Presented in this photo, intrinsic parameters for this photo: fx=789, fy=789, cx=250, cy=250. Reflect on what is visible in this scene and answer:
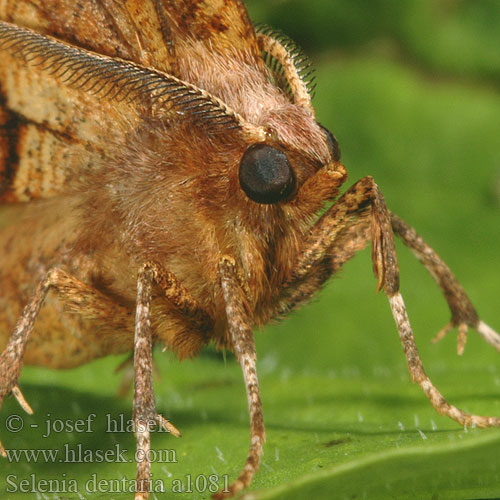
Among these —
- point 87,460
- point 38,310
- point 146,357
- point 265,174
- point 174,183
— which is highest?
point 174,183

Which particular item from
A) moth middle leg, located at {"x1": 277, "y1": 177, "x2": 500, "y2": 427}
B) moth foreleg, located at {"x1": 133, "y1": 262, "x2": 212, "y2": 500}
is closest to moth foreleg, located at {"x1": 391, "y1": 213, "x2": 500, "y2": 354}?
moth middle leg, located at {"x1": 277, "y1": 177, "x2": 500, "y2": 427}

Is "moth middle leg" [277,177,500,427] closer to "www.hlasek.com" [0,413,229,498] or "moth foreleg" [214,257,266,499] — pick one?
"moth foreleg" [214,257,266,499]

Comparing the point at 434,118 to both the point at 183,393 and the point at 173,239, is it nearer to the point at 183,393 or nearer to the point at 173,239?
the point at 183,393

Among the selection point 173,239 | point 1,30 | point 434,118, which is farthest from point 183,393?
point 434,118

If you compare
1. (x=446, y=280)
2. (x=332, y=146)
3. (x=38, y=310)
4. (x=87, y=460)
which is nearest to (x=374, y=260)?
(x=332, y=146)

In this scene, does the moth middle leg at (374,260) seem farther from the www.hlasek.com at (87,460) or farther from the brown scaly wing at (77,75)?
the www.hlasek.com at (87,460)

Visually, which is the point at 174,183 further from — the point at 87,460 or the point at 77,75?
the point at 87,460

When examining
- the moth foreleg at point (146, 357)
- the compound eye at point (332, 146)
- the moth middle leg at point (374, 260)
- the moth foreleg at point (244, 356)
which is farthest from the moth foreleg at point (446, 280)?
the moth foreleg at point (146, 357)

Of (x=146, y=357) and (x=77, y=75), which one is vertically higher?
(x=77, y=75)
